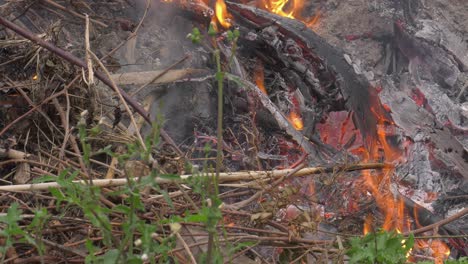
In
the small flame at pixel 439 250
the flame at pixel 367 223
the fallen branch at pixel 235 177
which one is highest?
the fallen branch at pixel 235 177

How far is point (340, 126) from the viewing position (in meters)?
4.39

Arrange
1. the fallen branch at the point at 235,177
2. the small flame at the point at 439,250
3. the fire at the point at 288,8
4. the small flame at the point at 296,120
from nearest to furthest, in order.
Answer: the fallen branch at the point at 235,177
the small flame at the point at 439,250
the small flame at the point at 296,120
the fire at the point at 288,8

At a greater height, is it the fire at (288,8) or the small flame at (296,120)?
the fire at (288,8)

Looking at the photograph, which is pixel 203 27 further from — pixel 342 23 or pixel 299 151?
pixel 342 23

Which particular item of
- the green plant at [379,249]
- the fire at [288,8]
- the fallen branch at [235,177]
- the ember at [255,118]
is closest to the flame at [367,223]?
the ember at [255,118]

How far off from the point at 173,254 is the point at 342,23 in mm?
3682

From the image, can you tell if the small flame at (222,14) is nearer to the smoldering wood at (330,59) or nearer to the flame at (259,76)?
the smoldering wood at (330,59)

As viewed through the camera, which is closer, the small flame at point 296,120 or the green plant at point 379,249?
the green plant at point 379,249

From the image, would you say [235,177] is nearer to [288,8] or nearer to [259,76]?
[259,76]

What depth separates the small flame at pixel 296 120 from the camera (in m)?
4.20

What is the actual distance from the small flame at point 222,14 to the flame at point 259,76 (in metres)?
0.35

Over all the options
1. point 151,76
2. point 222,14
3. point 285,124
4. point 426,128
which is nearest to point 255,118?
point 285,124

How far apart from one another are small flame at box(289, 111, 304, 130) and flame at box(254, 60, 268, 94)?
0.81ft

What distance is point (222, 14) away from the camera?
447cm
